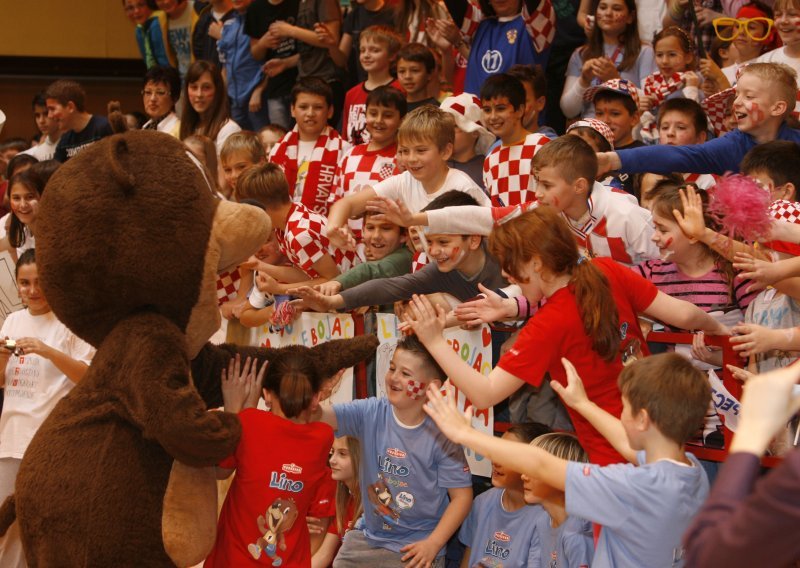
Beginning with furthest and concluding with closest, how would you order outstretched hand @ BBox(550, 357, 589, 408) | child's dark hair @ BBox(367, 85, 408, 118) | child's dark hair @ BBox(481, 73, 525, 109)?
1. child's dark hair @ BBox(367, 85, 408, 118)
2. child's dark hair @ BBox(481, 73, 525, 109)
3. outstretched hand @ BBox(550, 357, 589, 408)

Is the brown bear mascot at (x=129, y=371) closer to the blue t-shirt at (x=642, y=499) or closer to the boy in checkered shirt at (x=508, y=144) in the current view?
the blue t-shirt at (x=642, y=499)

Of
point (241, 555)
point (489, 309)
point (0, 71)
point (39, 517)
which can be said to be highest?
point (489, 309)

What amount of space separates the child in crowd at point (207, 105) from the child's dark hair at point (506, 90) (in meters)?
2.77

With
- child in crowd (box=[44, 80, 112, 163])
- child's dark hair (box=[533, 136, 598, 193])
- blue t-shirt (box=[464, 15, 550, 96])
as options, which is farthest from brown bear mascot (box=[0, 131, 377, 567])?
child in crowd (box=[44, 80, 112, 163])

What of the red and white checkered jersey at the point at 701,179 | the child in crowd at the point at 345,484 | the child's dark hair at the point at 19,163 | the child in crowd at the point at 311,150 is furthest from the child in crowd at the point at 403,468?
the child's dark hair at the point at 19,163

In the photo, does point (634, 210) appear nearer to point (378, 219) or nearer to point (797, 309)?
point (797, 309)

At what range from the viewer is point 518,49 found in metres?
7.13

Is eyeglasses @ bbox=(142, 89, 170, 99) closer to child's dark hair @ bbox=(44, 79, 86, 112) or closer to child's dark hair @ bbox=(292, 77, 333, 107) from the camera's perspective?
child's dark hair @ bbox=(44, 79, 86, 112)

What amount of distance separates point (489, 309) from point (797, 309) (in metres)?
1.15

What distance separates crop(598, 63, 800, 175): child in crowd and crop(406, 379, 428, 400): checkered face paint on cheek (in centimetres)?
133

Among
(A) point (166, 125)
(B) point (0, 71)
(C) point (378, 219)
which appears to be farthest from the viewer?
(B) point (0, 71)

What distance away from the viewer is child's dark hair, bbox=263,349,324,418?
12.8ft

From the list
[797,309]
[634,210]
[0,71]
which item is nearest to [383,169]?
[634,210]

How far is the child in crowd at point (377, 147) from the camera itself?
630 cm
